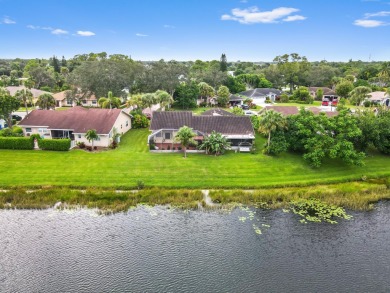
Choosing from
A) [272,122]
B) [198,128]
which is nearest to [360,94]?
[272,122]

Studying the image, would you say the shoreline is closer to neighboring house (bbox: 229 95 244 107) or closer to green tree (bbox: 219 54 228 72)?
neighboring house (bbox: 229 95 244 107)

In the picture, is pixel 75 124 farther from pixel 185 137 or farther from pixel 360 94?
pixel 360 94

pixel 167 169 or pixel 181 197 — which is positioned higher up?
pixel 167 169

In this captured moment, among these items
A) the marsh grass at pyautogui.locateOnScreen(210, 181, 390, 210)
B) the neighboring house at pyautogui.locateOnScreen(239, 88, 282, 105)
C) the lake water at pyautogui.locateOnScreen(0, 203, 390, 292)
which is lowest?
the lake water at pyautogui.locateOnScreen(0, 203, 390, 292)

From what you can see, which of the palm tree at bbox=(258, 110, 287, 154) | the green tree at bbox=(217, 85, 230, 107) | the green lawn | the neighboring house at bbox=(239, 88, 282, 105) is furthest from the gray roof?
the green lawn

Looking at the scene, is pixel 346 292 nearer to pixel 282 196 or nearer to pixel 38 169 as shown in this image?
pixel 282 196

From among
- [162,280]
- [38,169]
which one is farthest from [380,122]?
[38,169]

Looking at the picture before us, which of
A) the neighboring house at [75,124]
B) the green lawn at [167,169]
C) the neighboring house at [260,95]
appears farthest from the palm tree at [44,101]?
the neighboring house at [260,95]
